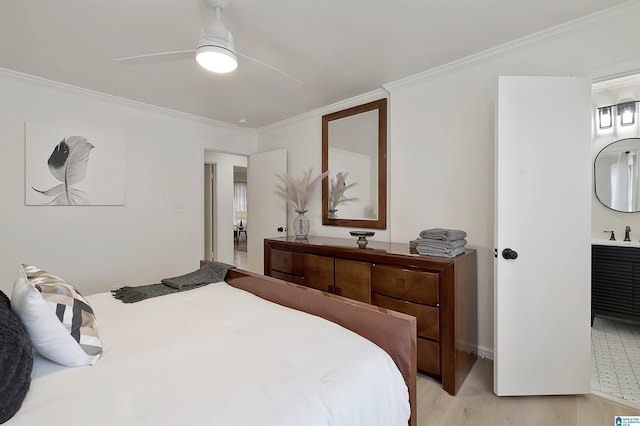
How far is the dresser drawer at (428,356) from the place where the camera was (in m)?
1.99

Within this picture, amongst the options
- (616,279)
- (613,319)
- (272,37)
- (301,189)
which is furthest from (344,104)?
(613,319)

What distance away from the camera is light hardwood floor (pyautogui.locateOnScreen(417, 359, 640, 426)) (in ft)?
5.44

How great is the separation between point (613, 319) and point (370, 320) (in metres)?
3.33

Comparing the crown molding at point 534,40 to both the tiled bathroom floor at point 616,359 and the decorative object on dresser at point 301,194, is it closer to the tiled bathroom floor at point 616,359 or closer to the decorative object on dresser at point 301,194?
the decorative object on dresser at point 301,194

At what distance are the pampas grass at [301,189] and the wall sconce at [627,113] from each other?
312 cm

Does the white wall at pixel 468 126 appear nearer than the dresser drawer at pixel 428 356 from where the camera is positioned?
Yes

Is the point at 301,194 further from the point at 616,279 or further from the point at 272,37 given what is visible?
the point at 616,279

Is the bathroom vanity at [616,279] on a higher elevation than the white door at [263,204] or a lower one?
lower

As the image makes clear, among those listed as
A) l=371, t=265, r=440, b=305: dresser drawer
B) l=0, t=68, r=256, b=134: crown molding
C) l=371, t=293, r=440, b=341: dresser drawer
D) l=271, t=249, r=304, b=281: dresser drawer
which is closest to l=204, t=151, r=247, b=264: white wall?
l=0, t=68, r=256, b=134: crown molding

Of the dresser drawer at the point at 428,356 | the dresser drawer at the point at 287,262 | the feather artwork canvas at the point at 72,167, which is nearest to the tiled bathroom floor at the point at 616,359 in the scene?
the dresser drawer at the point at 428,356

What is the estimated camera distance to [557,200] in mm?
1820

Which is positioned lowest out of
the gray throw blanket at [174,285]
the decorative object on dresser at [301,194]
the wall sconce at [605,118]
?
the gray throw blanket at [174,285]

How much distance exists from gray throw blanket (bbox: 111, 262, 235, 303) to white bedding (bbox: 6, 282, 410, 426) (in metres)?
0.32

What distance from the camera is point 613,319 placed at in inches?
118
